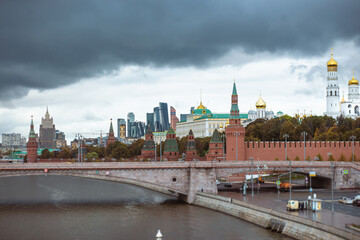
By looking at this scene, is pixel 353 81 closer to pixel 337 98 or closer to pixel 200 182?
pixel 337 98

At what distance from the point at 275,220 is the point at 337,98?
12924cm

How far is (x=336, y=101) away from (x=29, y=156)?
325 feet

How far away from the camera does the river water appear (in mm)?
46375

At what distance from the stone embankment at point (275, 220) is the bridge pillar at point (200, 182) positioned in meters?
1.71

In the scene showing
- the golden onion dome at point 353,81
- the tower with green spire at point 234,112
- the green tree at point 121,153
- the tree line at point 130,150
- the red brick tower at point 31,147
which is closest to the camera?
the tower with green spire at point 234,112

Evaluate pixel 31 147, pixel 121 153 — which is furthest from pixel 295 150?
pixel 31 147

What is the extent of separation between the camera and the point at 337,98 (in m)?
168

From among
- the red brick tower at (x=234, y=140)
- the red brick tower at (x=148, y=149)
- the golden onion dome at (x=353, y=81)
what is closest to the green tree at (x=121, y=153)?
the red brick tower at (x=148, y=149)

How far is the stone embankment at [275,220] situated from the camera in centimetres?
3846

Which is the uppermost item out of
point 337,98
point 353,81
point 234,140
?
point 353,81

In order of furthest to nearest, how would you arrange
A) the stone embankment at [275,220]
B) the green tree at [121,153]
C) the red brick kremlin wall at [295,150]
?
the green tree at [121,153]
the red brick kremlin wall at [295,150]
the stone embankment at [275,220]

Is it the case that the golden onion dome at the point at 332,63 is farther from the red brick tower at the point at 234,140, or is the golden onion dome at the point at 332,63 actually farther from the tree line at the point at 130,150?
the red brick tower at the point at 234,140

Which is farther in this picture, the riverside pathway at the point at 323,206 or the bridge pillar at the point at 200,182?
the bridge pillar at the point at 200,182

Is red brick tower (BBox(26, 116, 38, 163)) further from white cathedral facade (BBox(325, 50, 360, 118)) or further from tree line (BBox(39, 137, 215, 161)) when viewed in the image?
white cathedral facade (BBox(325, 50, 360, 118))
